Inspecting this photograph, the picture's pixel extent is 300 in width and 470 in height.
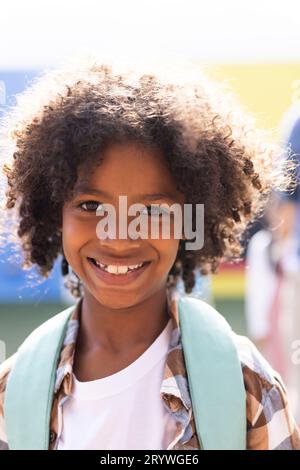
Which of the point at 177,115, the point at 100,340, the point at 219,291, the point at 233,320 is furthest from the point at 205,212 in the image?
the point at 219,291

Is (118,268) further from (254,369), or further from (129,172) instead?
(254,369)

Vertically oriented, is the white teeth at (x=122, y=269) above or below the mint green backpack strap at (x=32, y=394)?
above

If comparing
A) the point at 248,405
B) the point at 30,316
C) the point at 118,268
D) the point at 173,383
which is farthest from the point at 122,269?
the point at 30,316

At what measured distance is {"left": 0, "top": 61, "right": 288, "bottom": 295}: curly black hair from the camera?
1.70 metres

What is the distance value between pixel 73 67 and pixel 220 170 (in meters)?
0.43

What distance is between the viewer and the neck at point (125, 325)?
68.8 inches

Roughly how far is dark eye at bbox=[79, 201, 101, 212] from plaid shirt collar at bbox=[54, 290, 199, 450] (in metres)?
0.26

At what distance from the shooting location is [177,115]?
171 cm

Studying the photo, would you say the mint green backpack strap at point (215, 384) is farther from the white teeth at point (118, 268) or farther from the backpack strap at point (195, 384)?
the white teeth at point (118, 268)

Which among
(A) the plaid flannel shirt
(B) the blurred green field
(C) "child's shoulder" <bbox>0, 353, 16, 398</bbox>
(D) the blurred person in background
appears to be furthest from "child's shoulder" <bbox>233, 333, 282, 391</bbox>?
(B) the blurred green field

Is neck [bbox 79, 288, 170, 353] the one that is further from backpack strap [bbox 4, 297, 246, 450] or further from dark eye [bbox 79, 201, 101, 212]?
dark eye [bbox 79, 201, 101, 212]

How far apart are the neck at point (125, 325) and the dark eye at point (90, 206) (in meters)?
0.22

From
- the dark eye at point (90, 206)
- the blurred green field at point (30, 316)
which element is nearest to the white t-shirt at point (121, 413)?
the dark eye at point (90, 206)
